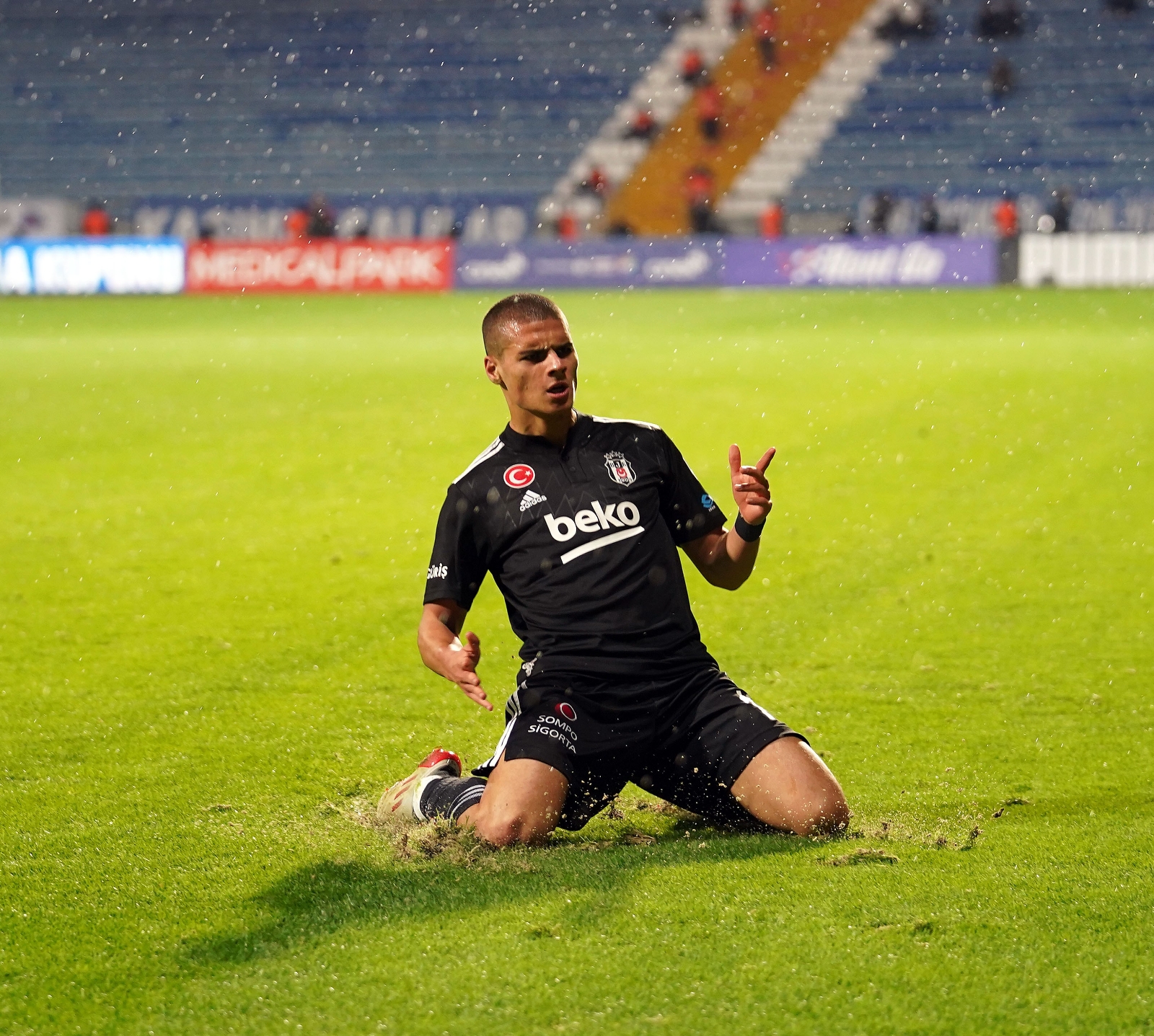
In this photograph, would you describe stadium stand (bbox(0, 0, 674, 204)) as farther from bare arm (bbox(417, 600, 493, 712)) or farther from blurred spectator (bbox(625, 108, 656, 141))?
bare arm (bbox(417, 600, 493, 712))

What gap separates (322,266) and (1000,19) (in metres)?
17.6

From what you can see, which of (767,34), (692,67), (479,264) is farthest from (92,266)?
(767,34)

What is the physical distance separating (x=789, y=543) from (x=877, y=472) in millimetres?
2231

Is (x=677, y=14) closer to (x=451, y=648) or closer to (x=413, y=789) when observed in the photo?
(x=413, y=789)

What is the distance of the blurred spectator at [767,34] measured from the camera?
37.8 metres

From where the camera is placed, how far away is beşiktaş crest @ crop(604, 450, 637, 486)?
14.5 ft

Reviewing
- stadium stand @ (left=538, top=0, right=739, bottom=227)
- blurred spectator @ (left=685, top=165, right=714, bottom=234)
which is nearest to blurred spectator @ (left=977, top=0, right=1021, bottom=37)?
stadium stand @ (left=538, top=0, right=739, bottom=227)

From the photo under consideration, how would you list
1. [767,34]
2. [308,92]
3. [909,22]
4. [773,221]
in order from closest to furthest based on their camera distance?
1. [773,221]
2. [909,22]
3. [767,34]
4. [308,92]

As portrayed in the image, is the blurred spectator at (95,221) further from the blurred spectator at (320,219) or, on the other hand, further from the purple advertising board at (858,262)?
the purple advertising board at (858,262)

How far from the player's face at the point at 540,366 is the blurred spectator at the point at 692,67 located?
34.9 metres

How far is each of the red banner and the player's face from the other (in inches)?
953

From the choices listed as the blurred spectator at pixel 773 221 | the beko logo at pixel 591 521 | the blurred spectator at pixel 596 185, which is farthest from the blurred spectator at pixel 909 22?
the beko logo at pixel 591 521

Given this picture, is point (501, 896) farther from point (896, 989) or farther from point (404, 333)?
point (404, 333)

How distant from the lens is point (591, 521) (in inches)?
172
